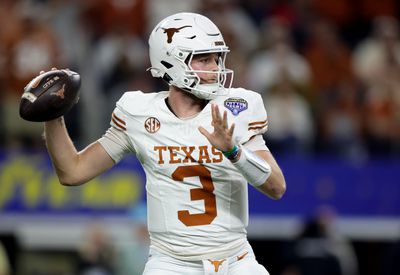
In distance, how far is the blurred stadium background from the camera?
10438 mm

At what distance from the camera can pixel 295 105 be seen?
10977 mm

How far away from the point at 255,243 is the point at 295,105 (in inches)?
56.7

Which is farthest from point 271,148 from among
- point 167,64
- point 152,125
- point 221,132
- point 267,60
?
point 221,132

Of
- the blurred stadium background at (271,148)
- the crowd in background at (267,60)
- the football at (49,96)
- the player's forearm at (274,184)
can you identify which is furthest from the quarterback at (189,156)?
the crowd in background at (267,60)

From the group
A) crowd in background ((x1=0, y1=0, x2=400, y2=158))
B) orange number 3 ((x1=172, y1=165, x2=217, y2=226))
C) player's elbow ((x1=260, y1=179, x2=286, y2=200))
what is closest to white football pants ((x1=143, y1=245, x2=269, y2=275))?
orange number 3 ((x1=172, y1=165, x2=217, y2=226))

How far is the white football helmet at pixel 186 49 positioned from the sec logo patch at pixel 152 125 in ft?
0.69

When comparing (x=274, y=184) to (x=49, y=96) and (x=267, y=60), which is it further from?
(x=267, y=60)

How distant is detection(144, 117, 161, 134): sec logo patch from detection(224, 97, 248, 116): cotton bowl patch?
341mm

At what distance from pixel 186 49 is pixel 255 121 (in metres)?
0.48

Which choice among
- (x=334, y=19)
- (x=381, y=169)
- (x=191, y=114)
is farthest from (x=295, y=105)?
(x=191, y=114)

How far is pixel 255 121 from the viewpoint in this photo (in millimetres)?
5262

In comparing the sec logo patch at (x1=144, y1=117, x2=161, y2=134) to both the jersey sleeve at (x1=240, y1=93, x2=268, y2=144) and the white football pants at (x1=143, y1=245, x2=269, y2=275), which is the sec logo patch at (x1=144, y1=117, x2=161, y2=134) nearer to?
the jersey sleeve at (x1=240, y1=93, x2=268, y2=144)

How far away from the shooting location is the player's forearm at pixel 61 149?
5316mm

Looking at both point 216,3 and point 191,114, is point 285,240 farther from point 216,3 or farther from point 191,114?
point 191,114
